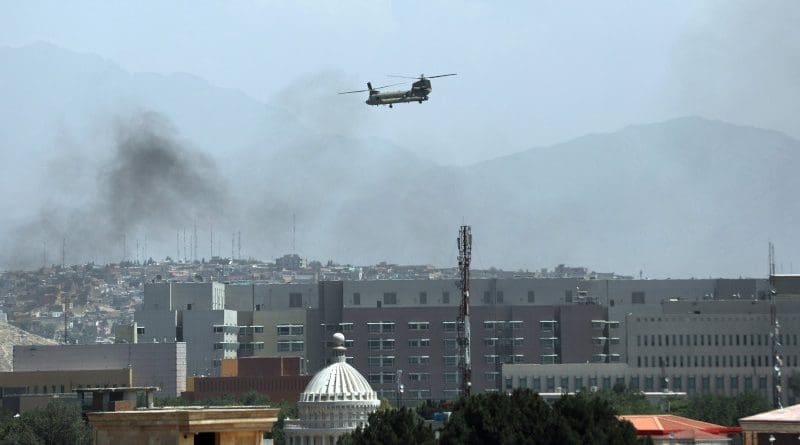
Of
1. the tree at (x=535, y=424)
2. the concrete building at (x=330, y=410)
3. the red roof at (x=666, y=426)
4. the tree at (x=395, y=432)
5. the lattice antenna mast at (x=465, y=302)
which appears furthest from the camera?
the concrete building at (x=330, y=410)

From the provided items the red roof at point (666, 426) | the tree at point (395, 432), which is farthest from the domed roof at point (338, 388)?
the tree at point (395, 432)

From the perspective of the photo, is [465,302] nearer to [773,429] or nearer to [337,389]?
[337,389]

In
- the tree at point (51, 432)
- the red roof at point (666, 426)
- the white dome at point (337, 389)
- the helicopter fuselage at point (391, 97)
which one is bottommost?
the tree at point (51, 432)

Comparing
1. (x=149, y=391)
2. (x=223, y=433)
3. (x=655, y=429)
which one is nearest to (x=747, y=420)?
(x=655, y=429)

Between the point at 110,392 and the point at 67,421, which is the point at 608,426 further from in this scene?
the point at 67,421

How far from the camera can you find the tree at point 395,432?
143625 mm

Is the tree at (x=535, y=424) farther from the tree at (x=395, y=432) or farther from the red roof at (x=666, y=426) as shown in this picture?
the red roof at (x=666, y=426)

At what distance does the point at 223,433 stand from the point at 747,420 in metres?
77.0

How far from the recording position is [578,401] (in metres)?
145

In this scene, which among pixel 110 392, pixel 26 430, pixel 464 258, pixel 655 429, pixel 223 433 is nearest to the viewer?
pixel 223 433

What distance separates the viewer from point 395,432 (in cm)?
14462

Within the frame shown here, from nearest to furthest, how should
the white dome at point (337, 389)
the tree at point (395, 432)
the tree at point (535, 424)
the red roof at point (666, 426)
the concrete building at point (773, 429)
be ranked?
the tree at point (535, 424)
the tree at point (395, 432)
the concrete building at point (773, 429)
the red roof at point (666, 426)
the white dome at point (337, 389)

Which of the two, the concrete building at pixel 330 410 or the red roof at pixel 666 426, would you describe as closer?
the red roof at pixel 666 426

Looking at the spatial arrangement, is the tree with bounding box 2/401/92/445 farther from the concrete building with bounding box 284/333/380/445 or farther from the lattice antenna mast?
the lattice antenna mast
